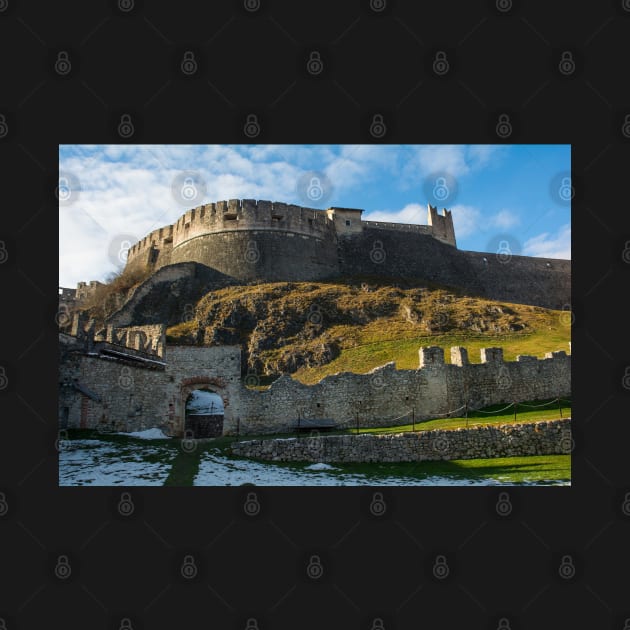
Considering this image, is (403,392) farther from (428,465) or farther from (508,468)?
(508,468)

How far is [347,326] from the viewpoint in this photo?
36500 millimetres

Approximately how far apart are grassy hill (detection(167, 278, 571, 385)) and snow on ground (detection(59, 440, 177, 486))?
48.3 ft

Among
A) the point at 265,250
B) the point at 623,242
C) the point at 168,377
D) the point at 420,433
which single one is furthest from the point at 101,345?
the point at 265,250

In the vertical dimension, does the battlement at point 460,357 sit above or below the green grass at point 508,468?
above

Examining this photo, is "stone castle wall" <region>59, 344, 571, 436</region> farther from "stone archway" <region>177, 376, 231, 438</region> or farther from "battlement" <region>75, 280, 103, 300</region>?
"battlement" <region>75, 280, 103, 300</region>

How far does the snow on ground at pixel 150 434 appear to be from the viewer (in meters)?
17.6

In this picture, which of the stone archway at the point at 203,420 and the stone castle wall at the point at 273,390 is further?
the stone archway at the point at 203,420

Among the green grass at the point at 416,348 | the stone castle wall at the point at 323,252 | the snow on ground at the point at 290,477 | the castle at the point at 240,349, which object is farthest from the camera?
the stone castle wall at the point at 323,252

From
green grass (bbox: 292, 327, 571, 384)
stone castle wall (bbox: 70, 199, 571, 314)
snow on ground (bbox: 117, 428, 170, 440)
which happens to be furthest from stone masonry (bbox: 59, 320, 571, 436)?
stone castle wall (bbox: 70, 199, 571, 314)

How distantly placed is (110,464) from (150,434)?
4014 millimetres

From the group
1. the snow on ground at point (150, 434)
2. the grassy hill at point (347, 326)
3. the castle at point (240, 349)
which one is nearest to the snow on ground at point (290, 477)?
the snow on ground at point (150, 434)

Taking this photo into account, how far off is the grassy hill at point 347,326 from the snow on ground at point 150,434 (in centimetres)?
1232

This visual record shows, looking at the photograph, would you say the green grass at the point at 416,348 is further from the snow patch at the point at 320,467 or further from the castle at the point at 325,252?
the castle at the point at 325,252

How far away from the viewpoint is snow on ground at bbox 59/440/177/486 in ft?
40.8
